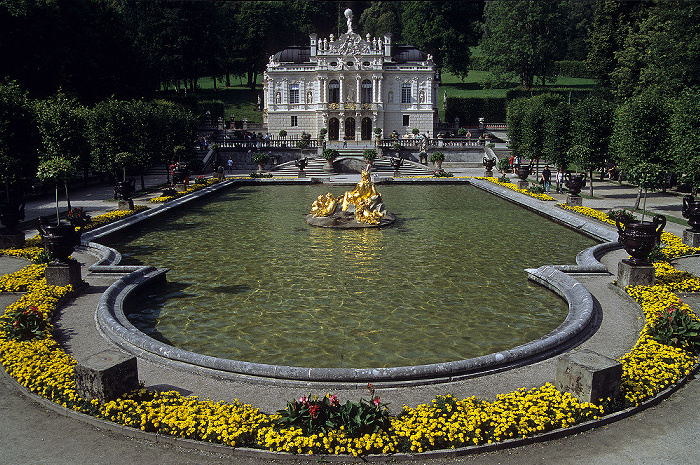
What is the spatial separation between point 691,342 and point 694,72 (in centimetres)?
4747

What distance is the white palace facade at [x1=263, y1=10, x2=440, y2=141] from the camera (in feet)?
245

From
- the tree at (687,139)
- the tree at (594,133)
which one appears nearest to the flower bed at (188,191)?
the tree at (594,133)

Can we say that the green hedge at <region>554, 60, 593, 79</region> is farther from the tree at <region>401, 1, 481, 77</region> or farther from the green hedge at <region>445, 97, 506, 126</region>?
the green hedge at <region>445, 97, 506, 126</region>

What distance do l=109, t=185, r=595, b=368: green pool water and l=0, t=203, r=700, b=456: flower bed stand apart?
9.46 feet

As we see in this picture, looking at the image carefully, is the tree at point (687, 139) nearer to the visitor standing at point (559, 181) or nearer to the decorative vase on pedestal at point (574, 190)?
the decorative vase on pedestal at point (574, 190)

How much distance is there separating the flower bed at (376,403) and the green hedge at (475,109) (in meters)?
78.2

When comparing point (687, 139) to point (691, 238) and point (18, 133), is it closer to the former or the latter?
point (691, 238)

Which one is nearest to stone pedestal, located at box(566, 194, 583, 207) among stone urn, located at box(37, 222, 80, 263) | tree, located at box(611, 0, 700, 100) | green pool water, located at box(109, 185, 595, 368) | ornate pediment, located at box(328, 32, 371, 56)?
green pool water, located at box(109, 185, 595, 368)

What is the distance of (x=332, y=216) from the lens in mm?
28891

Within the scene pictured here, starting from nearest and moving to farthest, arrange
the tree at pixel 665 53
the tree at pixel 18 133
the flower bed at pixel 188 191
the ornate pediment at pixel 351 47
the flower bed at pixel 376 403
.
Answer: the flower bed at pixel 376 403, the tree at pixel 18 133, the flower bed at pixel 188 191, the tree at pixel 665 53, the ornate pediment at pixel 351 47

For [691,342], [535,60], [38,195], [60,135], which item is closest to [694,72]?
[535,60]

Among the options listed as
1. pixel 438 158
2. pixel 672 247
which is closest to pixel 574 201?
pixel 672 247

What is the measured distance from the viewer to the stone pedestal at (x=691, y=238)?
2172 centimetres

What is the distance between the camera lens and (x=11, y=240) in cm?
2186
